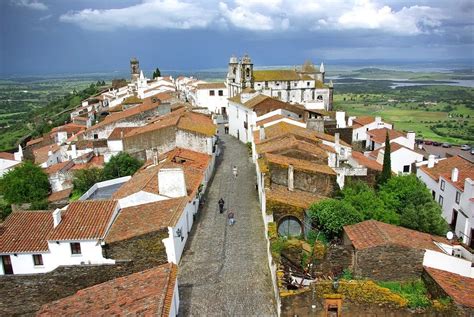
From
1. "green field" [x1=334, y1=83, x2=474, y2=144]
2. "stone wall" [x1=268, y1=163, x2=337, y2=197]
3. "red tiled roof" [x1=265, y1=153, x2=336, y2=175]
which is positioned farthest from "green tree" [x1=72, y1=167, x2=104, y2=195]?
"green field" [x1=334, y1=83, x2=474, y2=144]

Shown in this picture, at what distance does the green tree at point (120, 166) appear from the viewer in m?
35.1

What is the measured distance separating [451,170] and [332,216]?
18.6m

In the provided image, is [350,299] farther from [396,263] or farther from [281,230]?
[281,230]

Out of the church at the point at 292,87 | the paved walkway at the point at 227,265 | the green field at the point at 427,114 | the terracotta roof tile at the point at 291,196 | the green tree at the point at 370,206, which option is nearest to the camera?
the paved walkway at the point at 227,265

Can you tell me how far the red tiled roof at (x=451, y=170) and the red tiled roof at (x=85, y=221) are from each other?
25141mm

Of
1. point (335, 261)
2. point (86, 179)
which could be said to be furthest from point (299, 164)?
point (86, 179)

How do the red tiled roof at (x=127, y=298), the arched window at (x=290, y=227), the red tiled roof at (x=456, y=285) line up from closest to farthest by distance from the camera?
the red tiled roof at (x=127, y=298)
the red tiled roof at (x=456, y=285)
the arched window at (x=290, y=227)

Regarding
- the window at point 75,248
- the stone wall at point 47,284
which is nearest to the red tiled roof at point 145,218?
the window at point 75,248

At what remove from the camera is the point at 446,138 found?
10425 cm

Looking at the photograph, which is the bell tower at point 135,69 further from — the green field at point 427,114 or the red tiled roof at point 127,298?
the red tiled roof at point 127,298

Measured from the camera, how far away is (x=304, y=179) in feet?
87.6

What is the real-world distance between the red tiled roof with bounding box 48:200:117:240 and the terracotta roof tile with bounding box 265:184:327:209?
857 centimetres

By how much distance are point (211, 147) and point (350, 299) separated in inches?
881

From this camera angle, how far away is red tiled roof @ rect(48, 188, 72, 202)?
33.9m
